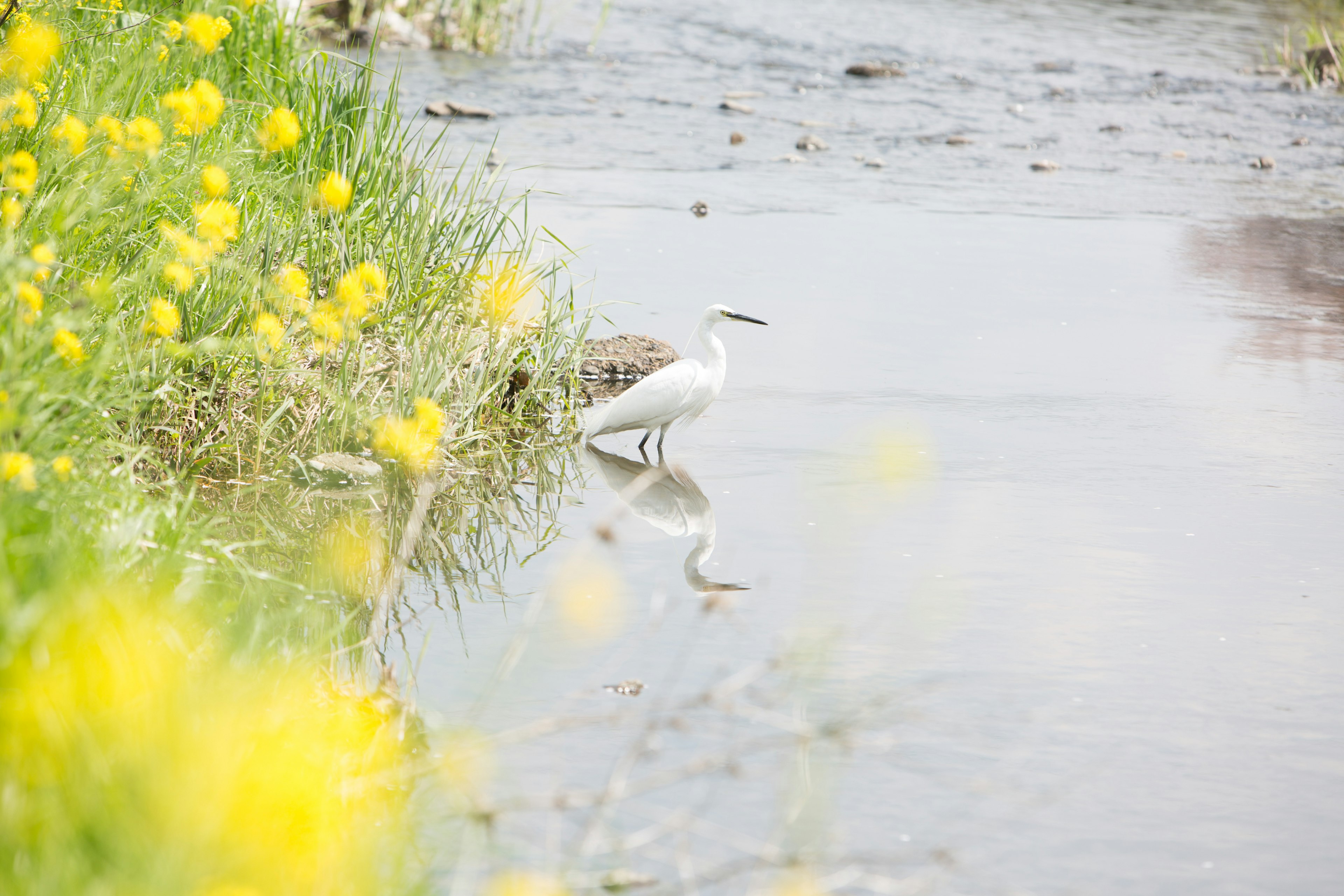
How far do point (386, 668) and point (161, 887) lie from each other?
1.14m

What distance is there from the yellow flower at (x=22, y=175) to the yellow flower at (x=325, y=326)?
3.34 ft

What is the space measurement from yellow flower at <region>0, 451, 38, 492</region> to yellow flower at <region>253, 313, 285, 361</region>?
1497 millimetres

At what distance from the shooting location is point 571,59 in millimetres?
15086

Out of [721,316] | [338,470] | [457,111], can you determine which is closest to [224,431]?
[338,470]

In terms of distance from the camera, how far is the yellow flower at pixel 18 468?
9.00 feet

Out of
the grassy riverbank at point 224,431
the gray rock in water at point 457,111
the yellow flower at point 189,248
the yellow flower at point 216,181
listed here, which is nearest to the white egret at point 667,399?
the grassy riverbank at point 224,431

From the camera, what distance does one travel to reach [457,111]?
11727 millimetres

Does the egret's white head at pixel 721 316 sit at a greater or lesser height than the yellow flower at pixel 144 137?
lesser

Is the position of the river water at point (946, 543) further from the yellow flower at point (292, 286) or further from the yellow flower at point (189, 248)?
the yellow flower at point (189, 248)

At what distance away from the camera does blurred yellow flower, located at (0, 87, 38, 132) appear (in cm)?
391

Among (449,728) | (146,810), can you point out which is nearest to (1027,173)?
(449,728)

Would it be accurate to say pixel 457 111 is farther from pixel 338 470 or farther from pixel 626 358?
pixel 338 470

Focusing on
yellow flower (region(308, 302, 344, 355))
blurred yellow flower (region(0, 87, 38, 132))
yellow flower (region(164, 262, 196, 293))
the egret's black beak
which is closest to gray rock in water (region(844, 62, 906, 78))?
the egret's black beak

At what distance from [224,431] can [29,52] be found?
1.47m
